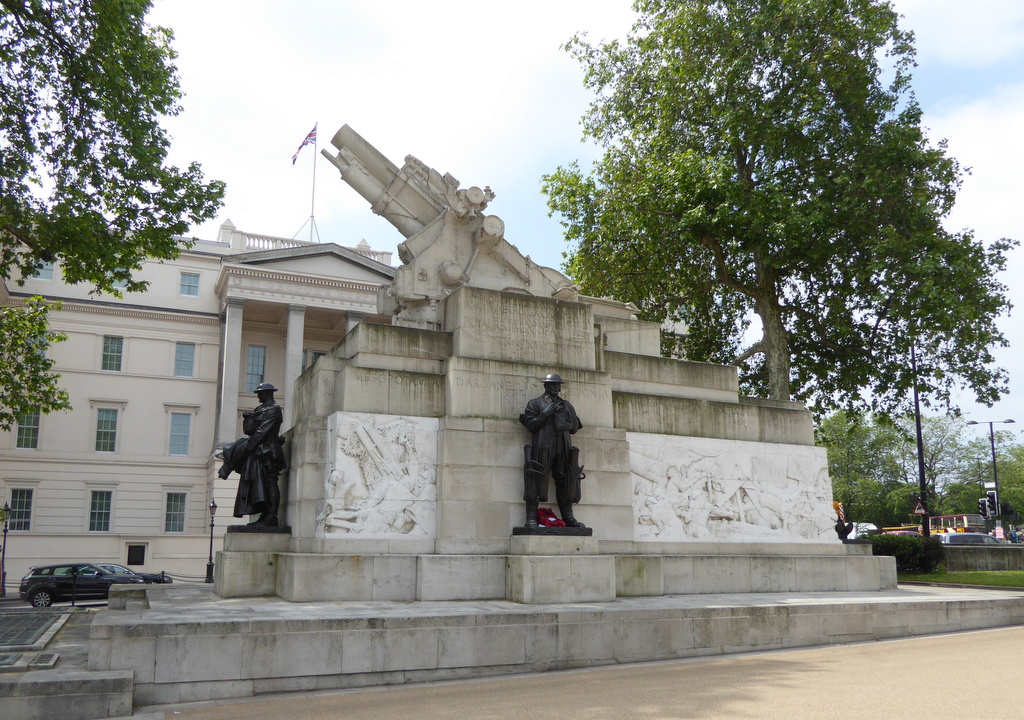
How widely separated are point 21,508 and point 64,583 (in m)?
20.0

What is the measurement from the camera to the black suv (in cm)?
2641

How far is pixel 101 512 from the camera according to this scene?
4472 cm

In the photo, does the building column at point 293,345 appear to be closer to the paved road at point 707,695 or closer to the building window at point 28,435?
the building window at point 28,435

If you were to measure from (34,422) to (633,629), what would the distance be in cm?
4394

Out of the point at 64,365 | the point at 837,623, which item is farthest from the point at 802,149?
the point at 64,365

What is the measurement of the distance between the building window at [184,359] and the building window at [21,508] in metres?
9.83

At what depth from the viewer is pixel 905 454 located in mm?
77000

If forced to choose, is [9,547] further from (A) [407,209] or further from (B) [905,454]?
(B) [905,454]

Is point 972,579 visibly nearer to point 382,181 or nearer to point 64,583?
point 382,181

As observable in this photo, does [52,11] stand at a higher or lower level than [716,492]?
higher

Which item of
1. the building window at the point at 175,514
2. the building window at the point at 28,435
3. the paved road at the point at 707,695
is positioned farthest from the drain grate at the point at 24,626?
the building window at the point at 28,435

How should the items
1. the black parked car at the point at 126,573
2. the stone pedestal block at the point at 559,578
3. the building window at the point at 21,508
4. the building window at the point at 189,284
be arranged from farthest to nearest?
the building window at the point at 189,284
the building window at the point at 21,508
the black parked car at the point at 126,573
the stone pedestal block at the point at 559,578

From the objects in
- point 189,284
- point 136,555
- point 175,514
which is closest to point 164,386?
point 189,284

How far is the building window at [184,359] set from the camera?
47.7m
